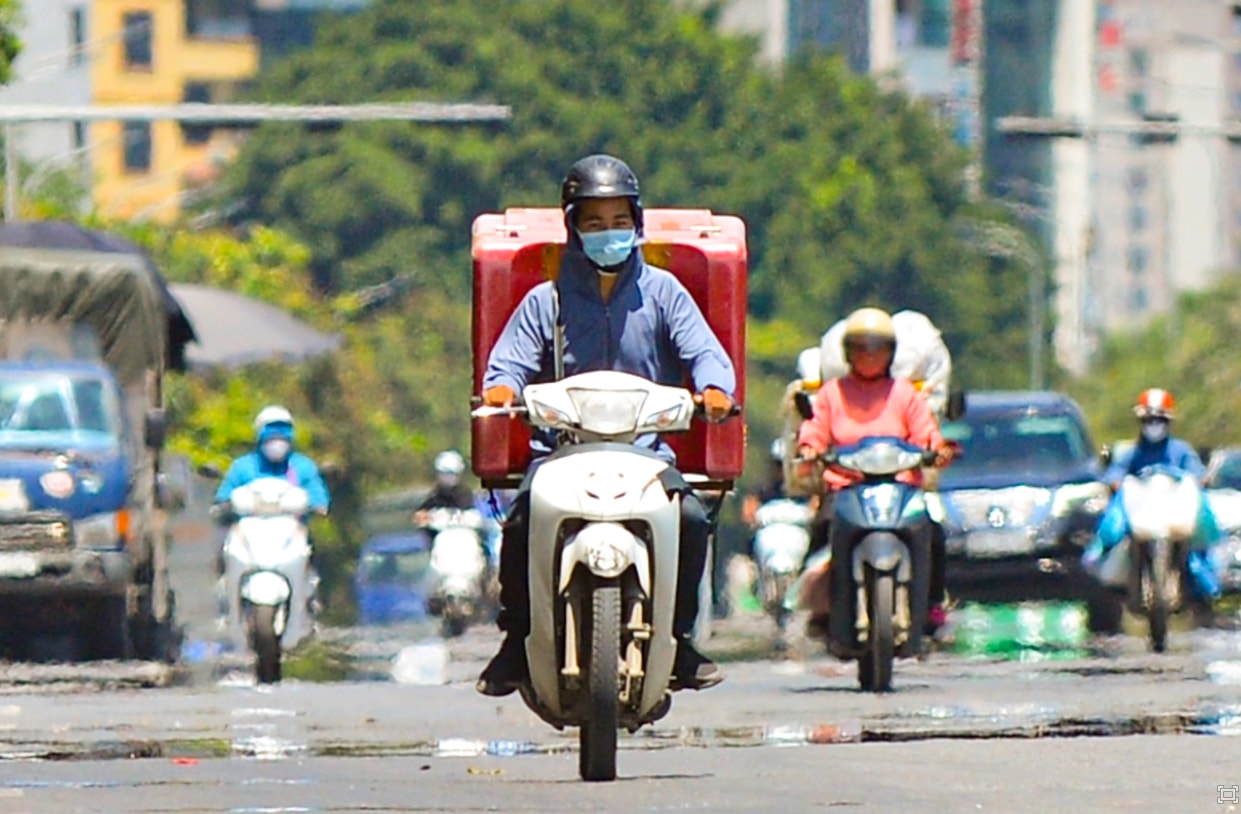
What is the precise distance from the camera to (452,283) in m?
69.4

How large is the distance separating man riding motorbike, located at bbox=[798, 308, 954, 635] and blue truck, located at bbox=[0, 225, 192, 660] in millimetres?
6651

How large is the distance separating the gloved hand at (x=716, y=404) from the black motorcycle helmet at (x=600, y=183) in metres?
0.60

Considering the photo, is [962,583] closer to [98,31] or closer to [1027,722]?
[1027,722]

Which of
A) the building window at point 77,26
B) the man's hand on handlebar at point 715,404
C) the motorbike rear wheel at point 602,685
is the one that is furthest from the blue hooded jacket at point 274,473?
the building window at point 77,26

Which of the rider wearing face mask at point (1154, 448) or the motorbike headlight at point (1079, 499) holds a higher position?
the rider wearing face mask at point (1154, 448)

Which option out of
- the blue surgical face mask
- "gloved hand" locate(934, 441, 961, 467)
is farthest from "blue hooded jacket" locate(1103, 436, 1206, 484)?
the blue surgical face mask

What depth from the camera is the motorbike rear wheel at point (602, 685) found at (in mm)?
9664

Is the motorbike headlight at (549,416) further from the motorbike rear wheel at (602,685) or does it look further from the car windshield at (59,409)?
the car windshield at (59,409)

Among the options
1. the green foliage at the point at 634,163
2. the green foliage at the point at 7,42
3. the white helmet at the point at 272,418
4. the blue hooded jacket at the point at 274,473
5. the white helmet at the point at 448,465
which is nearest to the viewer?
the blue hooded jacket at the point at 274,473

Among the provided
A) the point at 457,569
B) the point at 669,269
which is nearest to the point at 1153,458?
the point at 457,569

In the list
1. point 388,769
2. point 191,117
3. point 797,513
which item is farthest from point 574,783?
point 191,117

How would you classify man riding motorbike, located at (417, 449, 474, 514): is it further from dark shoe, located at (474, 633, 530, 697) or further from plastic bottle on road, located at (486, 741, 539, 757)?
dark shoe, located at (474, 633, 530, 697)

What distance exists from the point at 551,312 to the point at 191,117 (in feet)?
67.1

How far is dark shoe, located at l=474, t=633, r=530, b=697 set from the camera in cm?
1038
